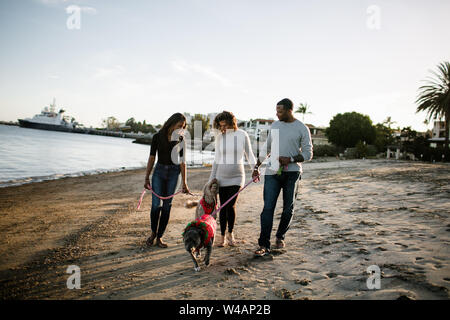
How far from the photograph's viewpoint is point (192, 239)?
332 cm

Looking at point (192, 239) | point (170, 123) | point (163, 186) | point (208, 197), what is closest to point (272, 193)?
point (208, 197)

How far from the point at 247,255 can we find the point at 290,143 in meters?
2.03

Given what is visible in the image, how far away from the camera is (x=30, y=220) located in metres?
6.12

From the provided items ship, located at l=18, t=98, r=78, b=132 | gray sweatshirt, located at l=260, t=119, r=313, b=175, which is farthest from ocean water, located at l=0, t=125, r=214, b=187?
ship, located at l=18, t=98, r=78, b=132

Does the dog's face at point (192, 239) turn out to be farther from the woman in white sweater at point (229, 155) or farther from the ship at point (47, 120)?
the ship at point (47, 120)

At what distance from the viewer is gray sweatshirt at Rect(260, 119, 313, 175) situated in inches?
150

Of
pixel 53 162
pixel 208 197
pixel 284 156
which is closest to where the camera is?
pixel 284 156

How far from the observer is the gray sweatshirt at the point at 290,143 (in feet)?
12.5

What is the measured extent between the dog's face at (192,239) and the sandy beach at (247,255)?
1.40ft

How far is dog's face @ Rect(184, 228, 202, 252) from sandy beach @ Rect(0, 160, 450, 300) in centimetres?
43

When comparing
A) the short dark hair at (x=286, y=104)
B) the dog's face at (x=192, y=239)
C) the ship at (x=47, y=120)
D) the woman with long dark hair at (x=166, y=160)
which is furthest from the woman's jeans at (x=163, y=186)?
the ship at (x=47, y=120)

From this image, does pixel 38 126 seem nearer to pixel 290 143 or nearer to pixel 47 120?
pixel 47 120
